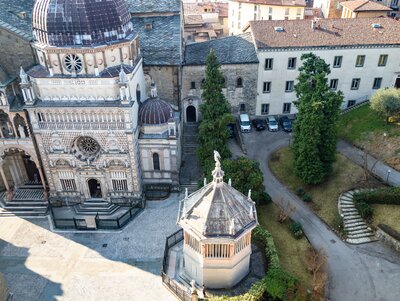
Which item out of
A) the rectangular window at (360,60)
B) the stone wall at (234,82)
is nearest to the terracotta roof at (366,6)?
the rectangular window at (360,60)

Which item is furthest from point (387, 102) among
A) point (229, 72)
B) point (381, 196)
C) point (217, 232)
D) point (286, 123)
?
point (217, 232)

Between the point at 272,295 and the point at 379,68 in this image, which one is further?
the point at 379,68

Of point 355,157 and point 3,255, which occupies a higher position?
point 355,157

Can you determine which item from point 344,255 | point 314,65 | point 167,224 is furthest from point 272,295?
point 314,65

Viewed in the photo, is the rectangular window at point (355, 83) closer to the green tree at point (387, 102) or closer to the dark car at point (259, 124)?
the green tree at point (387, 102)

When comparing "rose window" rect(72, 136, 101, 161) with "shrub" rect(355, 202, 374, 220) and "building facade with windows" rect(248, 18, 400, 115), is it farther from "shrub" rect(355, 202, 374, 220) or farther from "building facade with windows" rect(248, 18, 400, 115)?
"shrub" rect(355, 202, 374, 220)

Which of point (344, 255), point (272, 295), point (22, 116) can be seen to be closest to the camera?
point (272, 295)

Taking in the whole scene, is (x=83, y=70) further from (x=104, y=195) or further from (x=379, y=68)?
(x=379, y=68)
